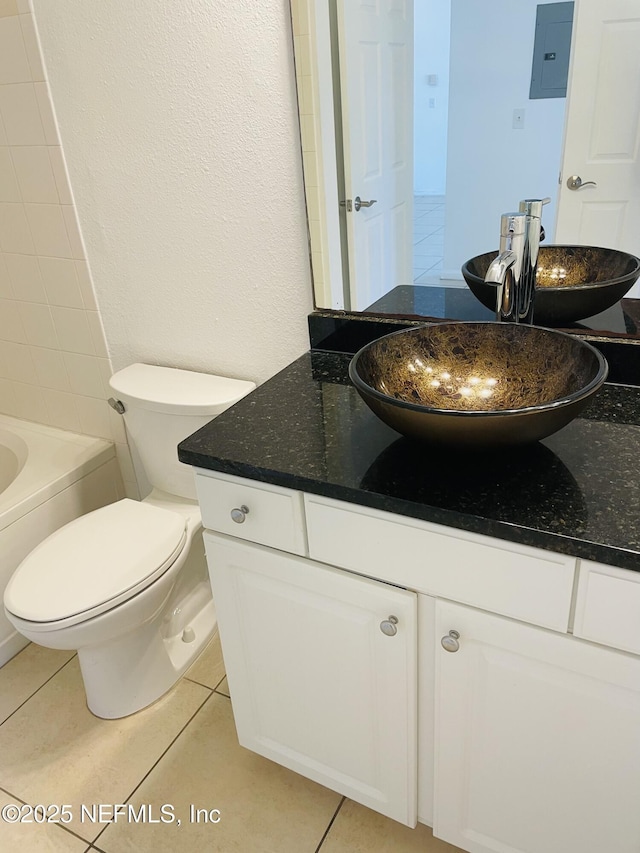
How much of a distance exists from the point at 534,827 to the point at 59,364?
1.79m

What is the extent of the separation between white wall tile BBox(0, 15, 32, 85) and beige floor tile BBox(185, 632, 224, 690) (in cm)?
162

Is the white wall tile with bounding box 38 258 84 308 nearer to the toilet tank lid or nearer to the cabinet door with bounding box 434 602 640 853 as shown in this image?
the toilet tank lid

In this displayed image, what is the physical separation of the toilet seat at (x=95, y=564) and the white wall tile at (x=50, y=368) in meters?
0.59

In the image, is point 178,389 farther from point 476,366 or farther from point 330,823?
point 330,823

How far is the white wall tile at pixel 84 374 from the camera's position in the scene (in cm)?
206

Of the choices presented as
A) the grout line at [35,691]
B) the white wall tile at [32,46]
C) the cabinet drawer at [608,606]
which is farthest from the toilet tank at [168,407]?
the cabinet drawer at [608,606]

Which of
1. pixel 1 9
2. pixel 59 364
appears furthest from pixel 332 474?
pixel 1 9

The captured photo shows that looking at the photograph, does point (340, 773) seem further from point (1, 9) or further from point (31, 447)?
point (1, 9)

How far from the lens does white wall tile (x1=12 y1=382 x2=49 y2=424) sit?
7.36ft

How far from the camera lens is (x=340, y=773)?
1.34m

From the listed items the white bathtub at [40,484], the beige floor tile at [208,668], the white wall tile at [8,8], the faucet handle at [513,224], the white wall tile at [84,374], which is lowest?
the beige floor tile at [208,668]

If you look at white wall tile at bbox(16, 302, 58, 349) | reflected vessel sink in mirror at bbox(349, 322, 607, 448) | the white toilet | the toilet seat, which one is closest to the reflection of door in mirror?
reflected vessel sink in mirror at bbox(349, 322, 607, 448)

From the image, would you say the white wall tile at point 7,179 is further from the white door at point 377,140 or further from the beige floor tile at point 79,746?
the beige floor tile at point 79,746

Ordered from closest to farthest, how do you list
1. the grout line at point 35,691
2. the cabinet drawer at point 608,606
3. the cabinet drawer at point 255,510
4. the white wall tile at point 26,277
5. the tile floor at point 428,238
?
the cabinet drawer at point 608,606 → the cabinet drawer at point 255,510 → the tile floor at point 428,238 → the grout line at point 35,691 → the white wall tile at point 26,277
